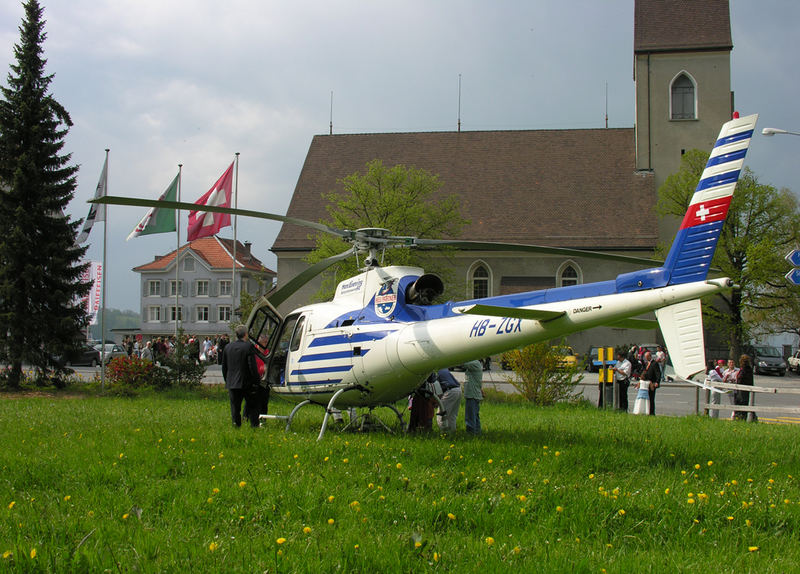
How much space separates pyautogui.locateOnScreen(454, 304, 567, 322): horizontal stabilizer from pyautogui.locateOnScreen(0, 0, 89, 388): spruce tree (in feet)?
60.4

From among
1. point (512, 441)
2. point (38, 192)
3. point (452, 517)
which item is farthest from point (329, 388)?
point (38, 192)

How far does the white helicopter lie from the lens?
720cm

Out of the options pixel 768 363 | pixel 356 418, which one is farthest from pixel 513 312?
pixel 768 363

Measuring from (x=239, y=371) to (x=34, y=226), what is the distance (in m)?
14.8

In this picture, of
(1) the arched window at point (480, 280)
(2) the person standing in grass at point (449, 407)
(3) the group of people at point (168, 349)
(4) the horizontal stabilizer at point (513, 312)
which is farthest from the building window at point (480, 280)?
(4) the horizontal stabilizer at point (513, 312)

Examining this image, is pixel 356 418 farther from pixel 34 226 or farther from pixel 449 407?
pixel 34 226

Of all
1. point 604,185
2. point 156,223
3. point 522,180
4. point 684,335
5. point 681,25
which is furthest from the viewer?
point 522,180

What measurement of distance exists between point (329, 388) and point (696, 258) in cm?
569

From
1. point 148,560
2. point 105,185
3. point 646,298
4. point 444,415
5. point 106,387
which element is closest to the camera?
point 148,560

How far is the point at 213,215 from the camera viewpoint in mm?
27031

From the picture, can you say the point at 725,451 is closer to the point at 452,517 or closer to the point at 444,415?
the point at 444,415

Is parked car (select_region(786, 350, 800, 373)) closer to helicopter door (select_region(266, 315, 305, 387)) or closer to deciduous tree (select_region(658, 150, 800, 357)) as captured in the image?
deciduous tree (select_region(658, 150, 800, 357))

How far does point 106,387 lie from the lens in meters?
20.3

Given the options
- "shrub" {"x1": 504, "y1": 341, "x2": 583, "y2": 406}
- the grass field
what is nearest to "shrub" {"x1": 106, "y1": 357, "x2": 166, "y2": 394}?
the grass field
